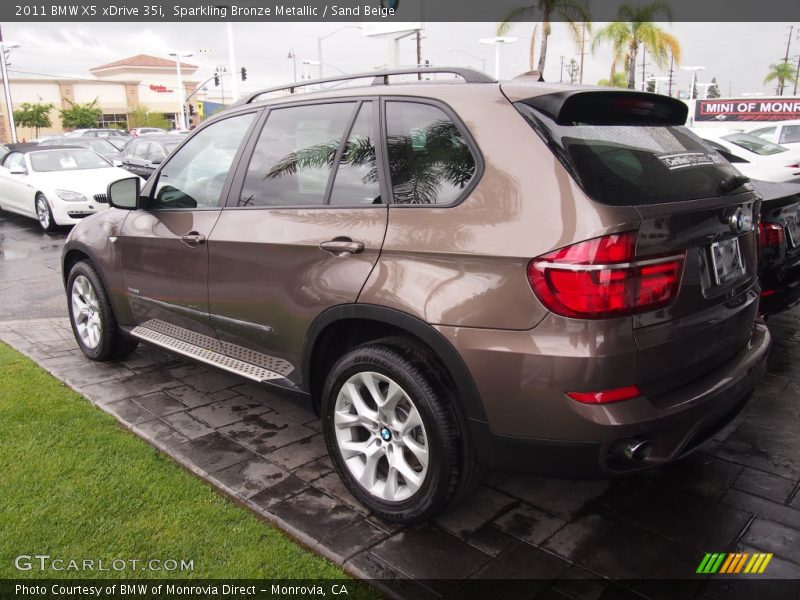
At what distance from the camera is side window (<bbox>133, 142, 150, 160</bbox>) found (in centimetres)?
1468

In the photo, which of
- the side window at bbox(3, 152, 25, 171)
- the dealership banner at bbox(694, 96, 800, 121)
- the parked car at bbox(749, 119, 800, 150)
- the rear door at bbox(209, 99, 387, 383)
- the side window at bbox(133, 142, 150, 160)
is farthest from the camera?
the dealership banner at bbox(694, 96, 800, 121)

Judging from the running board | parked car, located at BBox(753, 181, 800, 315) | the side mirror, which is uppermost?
the side mirror

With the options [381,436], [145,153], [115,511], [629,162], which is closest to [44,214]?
[145,153]

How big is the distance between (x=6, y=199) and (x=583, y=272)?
13.7 m

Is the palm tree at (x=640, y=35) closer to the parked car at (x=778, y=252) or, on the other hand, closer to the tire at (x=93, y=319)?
the parked car at (x=778, y=252)

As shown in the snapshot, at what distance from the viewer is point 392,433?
266 centimetres

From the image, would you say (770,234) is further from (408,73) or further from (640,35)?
(640,35)

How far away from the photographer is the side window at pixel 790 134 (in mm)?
15586

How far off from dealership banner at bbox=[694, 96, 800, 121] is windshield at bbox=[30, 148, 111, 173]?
3189 cm

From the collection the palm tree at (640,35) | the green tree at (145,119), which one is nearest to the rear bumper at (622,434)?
the palm tree at (640,35)

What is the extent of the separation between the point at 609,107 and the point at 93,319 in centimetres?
382

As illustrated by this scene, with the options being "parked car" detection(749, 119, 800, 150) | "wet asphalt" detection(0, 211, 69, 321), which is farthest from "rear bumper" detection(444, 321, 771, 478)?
"parked car" detection(749, 119, 800, 150)

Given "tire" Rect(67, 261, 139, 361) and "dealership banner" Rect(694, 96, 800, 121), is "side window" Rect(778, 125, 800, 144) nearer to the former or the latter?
"tire" Rect(67, 261, 139, 361)

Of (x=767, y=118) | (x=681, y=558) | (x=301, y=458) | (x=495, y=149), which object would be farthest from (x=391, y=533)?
(x=767, y=118)
